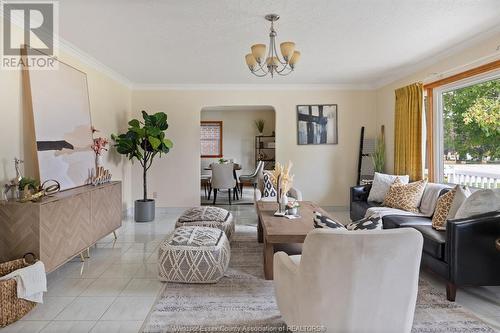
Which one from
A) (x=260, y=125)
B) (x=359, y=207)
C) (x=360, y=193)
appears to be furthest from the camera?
(x=260, y=125)

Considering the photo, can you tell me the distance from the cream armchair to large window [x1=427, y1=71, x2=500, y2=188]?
2899 millimetres

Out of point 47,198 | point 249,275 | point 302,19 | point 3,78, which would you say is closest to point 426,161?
point 302,19

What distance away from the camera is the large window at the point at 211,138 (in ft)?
32.9

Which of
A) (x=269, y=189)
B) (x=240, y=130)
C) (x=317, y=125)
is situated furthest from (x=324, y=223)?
(x=240, y=130)

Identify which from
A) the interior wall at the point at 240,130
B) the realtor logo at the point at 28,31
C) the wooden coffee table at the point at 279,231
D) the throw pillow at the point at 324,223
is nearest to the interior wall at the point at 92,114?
the realtor logo at the point at 28,31

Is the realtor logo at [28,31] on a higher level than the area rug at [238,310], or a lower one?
higher

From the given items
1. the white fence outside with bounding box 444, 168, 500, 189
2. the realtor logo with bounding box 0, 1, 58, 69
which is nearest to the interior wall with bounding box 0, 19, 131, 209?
the realtor logo with bounding box 0, 1, 58, 69

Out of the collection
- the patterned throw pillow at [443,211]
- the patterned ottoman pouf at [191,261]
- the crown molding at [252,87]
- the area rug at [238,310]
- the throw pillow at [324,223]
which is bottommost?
the area rug at [238,310]

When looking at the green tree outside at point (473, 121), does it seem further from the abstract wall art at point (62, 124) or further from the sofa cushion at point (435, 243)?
the abstract wall art at point (62, 124)

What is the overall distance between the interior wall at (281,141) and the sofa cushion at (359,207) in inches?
51.8

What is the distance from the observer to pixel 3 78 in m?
2.85

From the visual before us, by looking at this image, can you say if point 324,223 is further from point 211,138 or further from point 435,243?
point 211,138

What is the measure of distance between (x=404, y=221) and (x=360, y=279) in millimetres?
2164

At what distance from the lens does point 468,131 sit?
4035 mm
